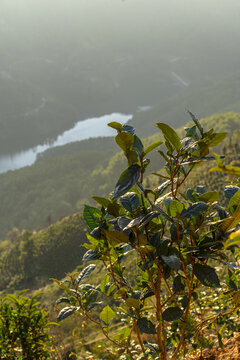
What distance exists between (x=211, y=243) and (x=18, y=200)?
68558 mm

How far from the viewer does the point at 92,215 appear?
1.24 meters

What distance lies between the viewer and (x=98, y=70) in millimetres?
150000

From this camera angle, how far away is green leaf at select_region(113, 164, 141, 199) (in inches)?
39.9

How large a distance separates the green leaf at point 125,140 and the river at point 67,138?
9528 cm

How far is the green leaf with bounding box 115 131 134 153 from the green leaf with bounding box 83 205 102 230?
302mm

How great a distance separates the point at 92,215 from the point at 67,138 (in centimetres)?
11611

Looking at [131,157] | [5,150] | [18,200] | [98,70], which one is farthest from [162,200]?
[98,70]

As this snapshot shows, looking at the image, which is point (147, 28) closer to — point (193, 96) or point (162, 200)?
point (193, 96)

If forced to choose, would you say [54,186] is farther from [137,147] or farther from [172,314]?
[137,147]

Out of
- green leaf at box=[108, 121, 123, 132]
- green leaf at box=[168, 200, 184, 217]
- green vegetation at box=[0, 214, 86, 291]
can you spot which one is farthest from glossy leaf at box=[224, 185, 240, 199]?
green vegetation at box=[0, 214, 86, 291]

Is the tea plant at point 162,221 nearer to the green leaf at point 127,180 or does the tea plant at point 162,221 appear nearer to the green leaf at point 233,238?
the green leaf at point 127,180

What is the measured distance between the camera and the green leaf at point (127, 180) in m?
1.01

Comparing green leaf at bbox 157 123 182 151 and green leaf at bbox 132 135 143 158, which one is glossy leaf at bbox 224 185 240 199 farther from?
green leaf at bbox 132 135 143 158

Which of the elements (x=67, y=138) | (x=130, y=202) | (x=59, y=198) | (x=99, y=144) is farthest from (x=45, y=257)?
(x=67, y=138)
